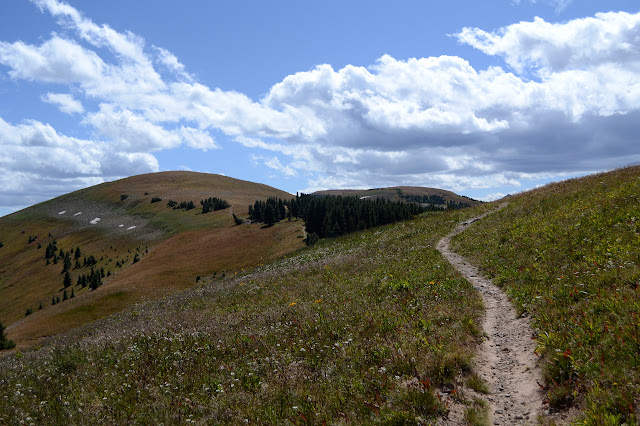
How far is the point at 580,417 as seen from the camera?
18.8ft

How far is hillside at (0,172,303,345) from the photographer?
212ft

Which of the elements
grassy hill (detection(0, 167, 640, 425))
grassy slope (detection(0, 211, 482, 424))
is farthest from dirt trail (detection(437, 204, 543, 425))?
grassy slope (detection(0, 211, 482, 424))

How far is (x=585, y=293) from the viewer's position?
9.48 metres

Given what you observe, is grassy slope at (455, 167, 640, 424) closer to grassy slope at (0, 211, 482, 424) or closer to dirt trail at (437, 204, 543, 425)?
dirt trail at (437, 204, 543, 425)

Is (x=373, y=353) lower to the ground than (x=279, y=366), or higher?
higher

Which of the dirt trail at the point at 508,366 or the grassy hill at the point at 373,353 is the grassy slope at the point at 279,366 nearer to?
the grassy hill at the point at 373,353

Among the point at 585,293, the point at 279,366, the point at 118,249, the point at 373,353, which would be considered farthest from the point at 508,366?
the point at 118,249

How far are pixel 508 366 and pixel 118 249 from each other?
134982 millimetres

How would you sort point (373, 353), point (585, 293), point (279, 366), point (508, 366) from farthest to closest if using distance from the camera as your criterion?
point (585, 293), point (279, 366), point (373, 353), point (508, 366)

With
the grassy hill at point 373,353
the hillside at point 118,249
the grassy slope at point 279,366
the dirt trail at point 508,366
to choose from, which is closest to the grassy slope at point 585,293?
the grassy hill at point 373,353

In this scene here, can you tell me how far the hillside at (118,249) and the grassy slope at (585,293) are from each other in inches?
2197

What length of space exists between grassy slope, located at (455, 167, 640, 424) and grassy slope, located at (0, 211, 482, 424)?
1.77m

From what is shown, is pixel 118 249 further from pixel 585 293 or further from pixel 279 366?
pixel 585 293

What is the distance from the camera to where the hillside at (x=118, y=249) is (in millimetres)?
64750
